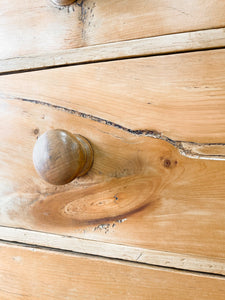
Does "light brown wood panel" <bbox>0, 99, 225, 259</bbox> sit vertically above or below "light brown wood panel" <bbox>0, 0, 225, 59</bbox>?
below

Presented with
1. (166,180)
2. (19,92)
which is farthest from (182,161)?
(19,92)

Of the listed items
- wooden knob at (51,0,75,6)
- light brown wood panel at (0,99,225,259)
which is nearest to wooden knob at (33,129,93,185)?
light brown wood panel at (0,99,225,259)

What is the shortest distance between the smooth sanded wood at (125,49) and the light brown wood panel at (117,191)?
53mm

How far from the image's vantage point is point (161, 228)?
0.28m

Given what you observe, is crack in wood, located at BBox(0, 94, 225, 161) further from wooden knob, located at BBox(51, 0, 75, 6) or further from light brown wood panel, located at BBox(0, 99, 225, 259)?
wooden knob, located at BBox(51, 0, 75, 6)

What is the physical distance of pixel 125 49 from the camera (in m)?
0.30

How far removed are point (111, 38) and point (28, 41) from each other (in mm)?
116

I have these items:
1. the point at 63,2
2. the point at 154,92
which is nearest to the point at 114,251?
the point at 154,92

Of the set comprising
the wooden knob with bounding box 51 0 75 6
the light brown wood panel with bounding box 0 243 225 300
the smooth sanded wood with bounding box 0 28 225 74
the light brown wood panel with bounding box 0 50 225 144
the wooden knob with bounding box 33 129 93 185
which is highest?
the wooden knob with bounding box 51 0 75 6

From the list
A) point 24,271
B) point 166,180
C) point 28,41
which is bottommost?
point 24,271

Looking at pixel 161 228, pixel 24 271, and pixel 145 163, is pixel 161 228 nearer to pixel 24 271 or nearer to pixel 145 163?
pixel 145 163

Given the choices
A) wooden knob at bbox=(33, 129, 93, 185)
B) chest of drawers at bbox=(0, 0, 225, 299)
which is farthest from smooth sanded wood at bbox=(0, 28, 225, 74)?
wooden knob at bbox=(33, 129, 93, 185)

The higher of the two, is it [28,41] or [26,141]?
[28,41]

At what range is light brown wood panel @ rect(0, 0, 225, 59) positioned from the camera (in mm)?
278
